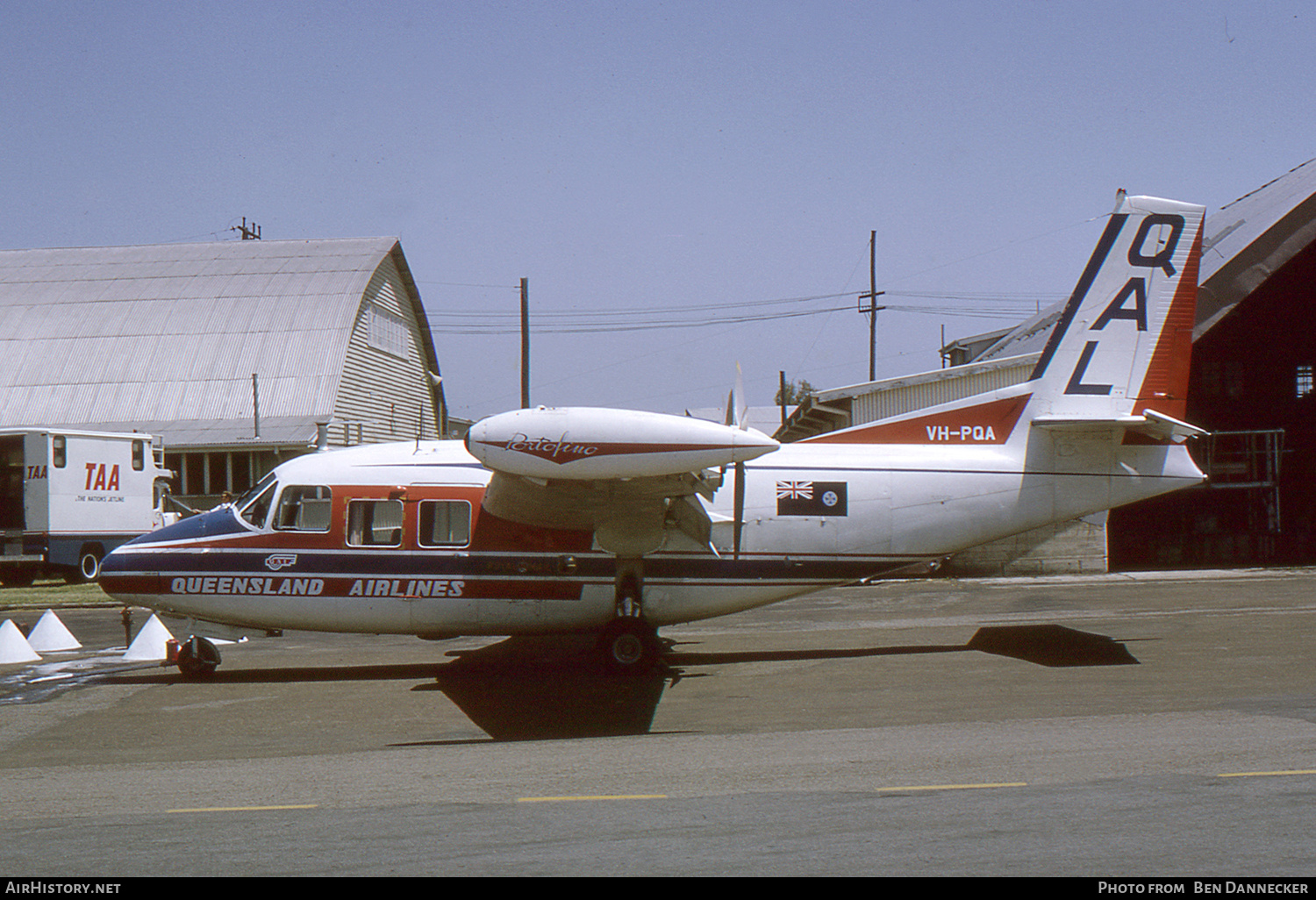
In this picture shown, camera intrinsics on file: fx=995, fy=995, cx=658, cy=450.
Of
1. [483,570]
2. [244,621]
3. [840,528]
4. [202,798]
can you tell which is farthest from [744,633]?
[202,798]

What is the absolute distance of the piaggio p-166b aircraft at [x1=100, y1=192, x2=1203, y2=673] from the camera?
12398 mm

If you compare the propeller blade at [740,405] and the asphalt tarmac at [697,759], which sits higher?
the propeller blade at [740,405]

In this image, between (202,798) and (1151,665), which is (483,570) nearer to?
(202,798)

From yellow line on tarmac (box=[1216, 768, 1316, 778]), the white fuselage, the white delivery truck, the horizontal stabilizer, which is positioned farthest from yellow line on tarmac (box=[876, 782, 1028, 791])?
the white delivery truck

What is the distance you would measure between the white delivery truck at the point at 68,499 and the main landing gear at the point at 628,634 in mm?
18759

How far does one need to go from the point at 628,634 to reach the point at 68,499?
67.7ft

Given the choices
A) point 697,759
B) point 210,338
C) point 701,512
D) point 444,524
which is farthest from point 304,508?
point 210,338

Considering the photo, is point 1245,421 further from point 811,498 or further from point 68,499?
point 68,499

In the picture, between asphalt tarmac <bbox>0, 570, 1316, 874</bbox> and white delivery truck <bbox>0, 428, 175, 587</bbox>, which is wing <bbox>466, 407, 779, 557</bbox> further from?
white delivery truck <bbox>0, 428, 175, 587</bbox>

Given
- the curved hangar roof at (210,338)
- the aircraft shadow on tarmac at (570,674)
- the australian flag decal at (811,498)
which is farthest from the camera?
the curved hangar roof at (210,338)

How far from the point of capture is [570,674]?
497 inches

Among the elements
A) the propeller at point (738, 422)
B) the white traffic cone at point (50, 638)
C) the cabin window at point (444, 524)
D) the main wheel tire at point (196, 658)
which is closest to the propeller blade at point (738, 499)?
the propeller at point (738, 422)

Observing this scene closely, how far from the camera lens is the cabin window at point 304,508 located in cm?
1259

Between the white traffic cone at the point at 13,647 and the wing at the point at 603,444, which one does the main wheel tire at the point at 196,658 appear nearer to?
the white traffic cone at the point at 13,647
